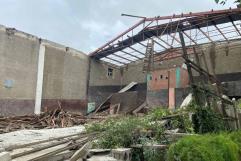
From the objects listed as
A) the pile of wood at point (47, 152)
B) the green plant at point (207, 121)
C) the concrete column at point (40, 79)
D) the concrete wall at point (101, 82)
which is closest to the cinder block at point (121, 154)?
the pile of wood at point (47, 152)

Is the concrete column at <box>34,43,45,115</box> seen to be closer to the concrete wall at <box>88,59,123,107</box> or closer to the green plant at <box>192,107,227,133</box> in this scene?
the concrete wall at <box>88,59,123,107</box>

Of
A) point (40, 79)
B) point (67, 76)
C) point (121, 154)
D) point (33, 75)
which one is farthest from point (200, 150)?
point (67, 76)

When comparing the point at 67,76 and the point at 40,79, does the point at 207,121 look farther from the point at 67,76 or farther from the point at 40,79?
the point at 67,76

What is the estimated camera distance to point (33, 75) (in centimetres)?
1953

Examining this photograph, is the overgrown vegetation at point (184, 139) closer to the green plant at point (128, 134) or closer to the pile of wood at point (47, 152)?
the green plant at point (128, 134)

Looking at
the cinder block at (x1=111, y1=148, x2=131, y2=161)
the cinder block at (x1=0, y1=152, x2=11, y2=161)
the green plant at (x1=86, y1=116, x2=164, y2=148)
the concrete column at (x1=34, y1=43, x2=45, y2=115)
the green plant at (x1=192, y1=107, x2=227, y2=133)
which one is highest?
the concrete column at (x1=34, y1=43, x2=45, y2=115)

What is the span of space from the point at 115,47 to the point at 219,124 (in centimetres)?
1530

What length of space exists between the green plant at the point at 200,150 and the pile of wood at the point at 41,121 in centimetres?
920

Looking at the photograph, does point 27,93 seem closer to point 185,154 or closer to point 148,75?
point 148,75

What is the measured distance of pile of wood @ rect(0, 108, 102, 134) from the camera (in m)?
13.4

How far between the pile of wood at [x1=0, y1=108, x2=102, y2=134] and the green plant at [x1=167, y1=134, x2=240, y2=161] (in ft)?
30.2

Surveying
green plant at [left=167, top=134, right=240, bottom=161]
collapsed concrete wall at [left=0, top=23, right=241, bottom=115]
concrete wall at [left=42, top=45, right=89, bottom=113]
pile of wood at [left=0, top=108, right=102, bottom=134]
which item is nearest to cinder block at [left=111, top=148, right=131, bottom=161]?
green plant at [left=167, top=134, right=240, bottom=161]

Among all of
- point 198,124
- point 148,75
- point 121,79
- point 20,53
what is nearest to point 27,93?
point 20,53

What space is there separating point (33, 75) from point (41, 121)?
5773 millimetres
